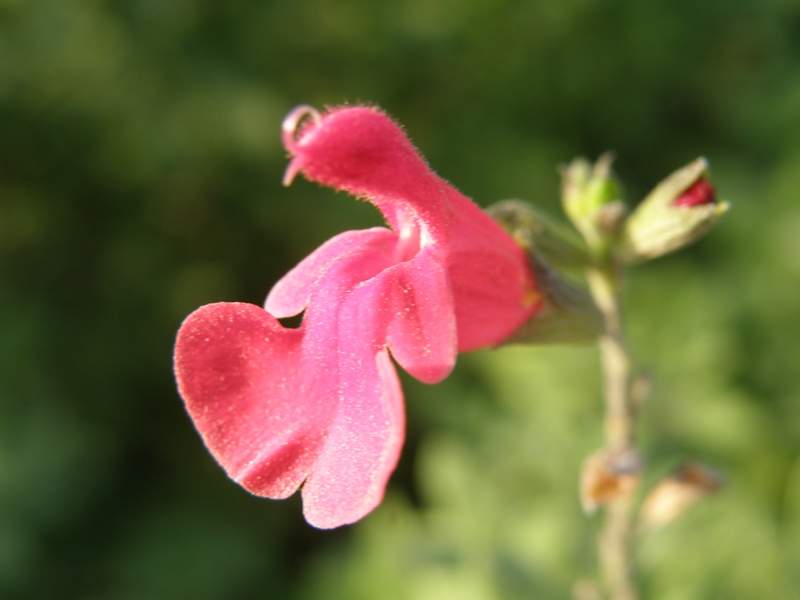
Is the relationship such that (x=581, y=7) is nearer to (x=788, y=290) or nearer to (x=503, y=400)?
(x=788, y=290)

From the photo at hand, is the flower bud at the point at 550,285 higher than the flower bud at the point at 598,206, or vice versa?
the flower bud at the point at 598,206

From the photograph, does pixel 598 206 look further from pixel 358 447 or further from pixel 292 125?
pixel 358 447

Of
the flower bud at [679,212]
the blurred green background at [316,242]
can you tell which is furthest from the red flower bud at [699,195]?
the blurred green background at [316,242]

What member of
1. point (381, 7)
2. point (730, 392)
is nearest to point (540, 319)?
point (730, 392)

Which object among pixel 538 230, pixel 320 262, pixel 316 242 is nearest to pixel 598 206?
pixel 538 230

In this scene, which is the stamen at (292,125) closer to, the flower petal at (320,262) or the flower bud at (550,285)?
the flower petal at (320,262)

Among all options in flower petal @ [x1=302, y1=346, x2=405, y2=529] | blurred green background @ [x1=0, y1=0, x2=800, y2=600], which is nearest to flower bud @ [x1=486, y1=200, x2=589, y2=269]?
flower petal @ [x1=302, y1=346, x2=405, y2=529]
